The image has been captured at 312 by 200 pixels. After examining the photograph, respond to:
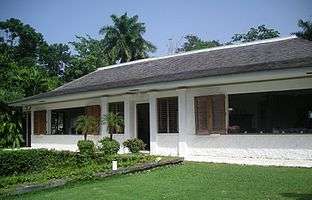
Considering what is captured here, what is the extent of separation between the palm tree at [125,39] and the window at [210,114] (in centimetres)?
2814

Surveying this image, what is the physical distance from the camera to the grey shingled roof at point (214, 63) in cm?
1436

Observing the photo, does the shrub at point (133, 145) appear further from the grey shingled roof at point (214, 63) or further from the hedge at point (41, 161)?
the grey shingled roof at point (214, 63)

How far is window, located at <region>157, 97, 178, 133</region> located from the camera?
17328 mm

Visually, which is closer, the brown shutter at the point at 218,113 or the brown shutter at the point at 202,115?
the brown shutter at the point at 218,113

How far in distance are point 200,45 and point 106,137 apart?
34.2m

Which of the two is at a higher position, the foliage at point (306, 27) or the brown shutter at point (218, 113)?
the foliage at point (306, 27)

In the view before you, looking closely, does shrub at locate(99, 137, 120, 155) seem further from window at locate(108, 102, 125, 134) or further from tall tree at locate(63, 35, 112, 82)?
tall tree at locate(63, 35, 112, 82)

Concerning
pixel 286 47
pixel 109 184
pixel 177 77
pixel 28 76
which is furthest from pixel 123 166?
pixel 28 76

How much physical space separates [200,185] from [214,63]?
28.0ft

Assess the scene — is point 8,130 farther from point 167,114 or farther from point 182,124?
point 167,114

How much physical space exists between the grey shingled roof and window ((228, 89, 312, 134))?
1.12 m

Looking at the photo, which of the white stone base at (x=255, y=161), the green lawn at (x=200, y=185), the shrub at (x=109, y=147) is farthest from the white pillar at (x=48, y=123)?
the green lawn at (x=200, y=185)

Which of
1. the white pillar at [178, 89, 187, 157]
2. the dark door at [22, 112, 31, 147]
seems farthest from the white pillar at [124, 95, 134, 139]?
the dark door at [22, 112, 31, 147]

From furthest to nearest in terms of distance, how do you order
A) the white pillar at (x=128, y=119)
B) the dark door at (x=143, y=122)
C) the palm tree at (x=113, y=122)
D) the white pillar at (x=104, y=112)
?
the white pillar at (x=104, y=112) → the dark door at (x=143, y=122) → the white pillar at (x=128, y=119) → the palm tree at (x=113, y=122)
